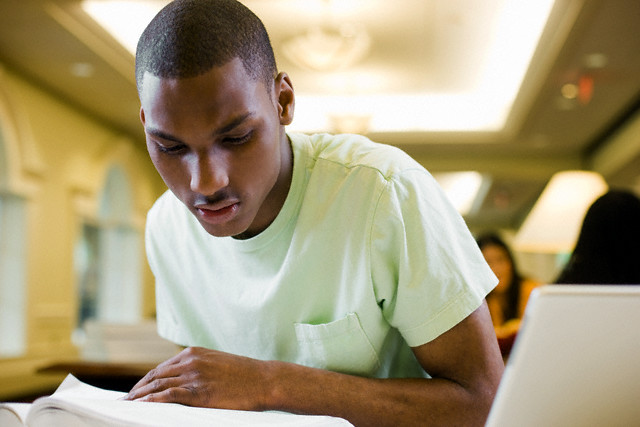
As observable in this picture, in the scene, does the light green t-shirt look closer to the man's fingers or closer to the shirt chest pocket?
the shirt chest pocket

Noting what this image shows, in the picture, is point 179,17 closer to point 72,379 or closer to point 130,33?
point 72,379

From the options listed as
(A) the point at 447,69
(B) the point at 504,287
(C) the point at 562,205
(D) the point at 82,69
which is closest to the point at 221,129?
(C) the point at 562,205

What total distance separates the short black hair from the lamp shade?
172cm

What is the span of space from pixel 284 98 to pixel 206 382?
1.29 ft

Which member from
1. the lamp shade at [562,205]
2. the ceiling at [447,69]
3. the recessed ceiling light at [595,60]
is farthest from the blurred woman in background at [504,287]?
the recessed ceiling light at [595,60]

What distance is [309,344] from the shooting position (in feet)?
2.87

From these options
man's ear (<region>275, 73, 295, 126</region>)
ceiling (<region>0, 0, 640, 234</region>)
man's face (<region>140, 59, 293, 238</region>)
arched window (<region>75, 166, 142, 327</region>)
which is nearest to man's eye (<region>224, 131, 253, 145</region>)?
man's face (<region>140, 59, 293, 238</region>)

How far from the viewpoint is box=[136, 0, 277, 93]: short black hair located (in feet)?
2.44

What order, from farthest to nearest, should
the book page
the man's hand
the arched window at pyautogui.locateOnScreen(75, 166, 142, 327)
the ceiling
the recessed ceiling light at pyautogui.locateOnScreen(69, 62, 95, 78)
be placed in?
the arched window at pyautogui.locateOnScreen(75, 166, 142, 327) → the recessed ceiling light at pyautogui.locateOnScreen(69, 62, 95, 78) → the ceiling → the man's hand → the book page

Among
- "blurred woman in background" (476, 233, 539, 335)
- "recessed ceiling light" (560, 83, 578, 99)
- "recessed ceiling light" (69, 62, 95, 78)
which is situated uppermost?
"recessed ceiling light" (69, 62, 95, 78)

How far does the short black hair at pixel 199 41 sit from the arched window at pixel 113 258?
24.9ft

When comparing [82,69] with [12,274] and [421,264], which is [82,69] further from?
[421,264]

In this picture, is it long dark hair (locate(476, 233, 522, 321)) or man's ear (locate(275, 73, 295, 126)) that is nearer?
man's ear (locate(275, 73, 295, 126))

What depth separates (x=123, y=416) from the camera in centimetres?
52
